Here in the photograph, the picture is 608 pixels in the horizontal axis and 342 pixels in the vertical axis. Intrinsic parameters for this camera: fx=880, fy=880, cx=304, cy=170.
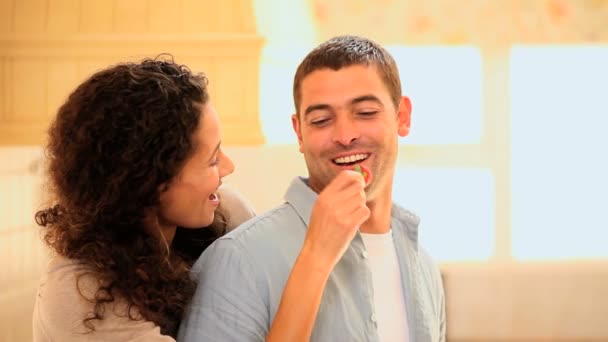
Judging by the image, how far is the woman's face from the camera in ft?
4.67

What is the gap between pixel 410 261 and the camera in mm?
1678

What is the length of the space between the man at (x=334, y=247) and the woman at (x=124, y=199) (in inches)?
3.5

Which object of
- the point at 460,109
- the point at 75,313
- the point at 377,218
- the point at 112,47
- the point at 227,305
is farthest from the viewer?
the point at 460,109

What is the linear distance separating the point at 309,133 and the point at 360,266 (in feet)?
0.83

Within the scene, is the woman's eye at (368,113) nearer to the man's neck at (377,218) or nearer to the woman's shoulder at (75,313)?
the man's neck at (377,218)

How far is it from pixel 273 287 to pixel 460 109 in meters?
2.99

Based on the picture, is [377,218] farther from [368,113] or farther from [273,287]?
[273,287]

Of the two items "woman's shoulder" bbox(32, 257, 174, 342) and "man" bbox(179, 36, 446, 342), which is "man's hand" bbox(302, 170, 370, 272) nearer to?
"man" bbox(179, 36, 446, 342)

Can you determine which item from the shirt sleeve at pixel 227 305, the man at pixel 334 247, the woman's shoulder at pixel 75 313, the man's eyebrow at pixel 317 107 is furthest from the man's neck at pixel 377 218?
the woman's shoulder at pixel 75 313

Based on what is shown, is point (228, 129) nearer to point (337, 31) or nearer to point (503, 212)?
point (337, 31)

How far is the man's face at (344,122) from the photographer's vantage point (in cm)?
154

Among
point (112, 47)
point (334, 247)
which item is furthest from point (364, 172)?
point (112, 47)

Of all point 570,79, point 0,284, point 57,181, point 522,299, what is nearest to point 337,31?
point 570,79

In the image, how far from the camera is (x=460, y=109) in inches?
168
